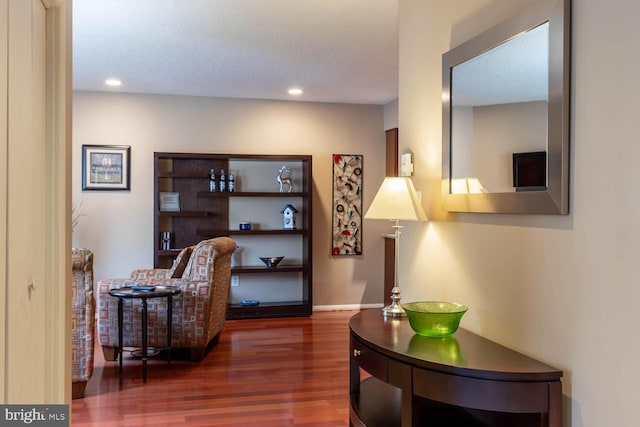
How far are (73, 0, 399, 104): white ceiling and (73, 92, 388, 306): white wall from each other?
9.7 inches

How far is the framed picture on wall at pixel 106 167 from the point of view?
223 inches

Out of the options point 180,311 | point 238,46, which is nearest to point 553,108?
point 238,46

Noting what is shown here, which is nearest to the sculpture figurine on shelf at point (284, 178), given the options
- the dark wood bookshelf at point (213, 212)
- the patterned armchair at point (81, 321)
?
the dark wood bookshelf at point (213, 212)

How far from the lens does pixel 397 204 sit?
2.36 meters

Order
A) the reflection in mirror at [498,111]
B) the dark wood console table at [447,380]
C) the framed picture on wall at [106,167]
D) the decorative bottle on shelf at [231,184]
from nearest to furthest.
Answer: the dark wood console table at [447,380]
the reflection in mirror at [498,111]
the framed picture on wall at [106,167]
the decorative bottle on shelf at [231,184]

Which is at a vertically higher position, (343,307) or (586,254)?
(586,254)

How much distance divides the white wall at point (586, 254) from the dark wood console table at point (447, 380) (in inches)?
3.3

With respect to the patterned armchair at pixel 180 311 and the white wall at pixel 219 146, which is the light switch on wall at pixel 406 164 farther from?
the white wall at pixel 219 146

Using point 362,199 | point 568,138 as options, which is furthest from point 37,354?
point 362,199

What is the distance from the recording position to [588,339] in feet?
4.94

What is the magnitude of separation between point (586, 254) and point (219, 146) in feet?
16.0

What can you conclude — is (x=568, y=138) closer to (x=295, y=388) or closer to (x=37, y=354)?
(x=37, y=354)

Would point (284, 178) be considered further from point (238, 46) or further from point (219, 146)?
point (238, 46)

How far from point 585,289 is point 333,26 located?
2609 mm
